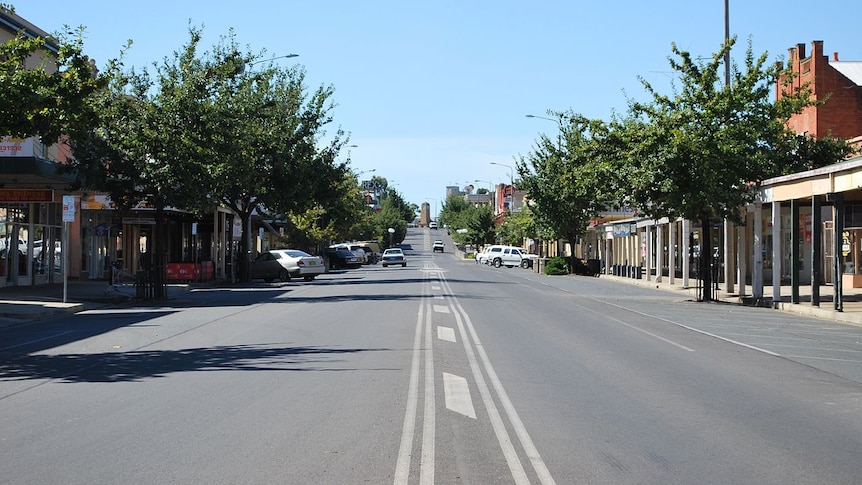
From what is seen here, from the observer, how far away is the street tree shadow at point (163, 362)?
12.3 m

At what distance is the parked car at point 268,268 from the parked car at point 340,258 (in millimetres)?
23439

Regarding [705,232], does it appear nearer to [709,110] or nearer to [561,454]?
[709,110]

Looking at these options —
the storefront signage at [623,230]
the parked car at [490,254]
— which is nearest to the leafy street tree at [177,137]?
the storefront signage at [623,230]

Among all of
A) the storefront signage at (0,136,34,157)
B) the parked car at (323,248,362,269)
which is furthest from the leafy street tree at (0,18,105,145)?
the parked car at (323,248,362,269)

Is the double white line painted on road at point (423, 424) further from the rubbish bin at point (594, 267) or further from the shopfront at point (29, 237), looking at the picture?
the rubbish bin at point (594, 267)

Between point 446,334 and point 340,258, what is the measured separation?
53433 mm

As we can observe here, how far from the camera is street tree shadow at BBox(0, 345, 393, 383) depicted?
12289mm

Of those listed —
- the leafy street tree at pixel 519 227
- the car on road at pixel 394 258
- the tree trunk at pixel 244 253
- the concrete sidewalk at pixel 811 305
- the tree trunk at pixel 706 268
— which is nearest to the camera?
the concrete sidewalk at pixel 811 305

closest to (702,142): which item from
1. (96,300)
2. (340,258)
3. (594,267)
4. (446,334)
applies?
(446,334)

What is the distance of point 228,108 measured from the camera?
101 feet

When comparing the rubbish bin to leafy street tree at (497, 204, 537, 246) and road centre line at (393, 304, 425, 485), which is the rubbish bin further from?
road centre line at (393, 304, 425, 485)

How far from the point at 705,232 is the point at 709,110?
4.60m

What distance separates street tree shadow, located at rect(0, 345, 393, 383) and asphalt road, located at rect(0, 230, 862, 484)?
5 centimetres

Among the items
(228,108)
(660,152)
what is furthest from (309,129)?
(660,152)
